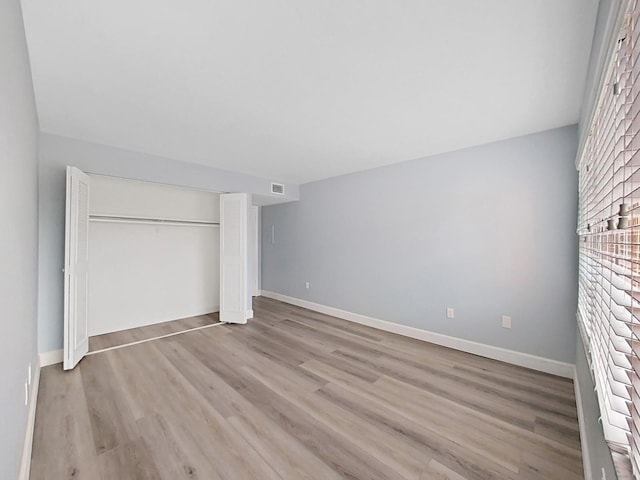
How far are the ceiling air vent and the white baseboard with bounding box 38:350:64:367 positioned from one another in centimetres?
338

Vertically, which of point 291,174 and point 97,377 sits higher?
point 291,174

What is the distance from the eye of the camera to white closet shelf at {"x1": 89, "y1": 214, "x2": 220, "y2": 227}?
3502 millimetres

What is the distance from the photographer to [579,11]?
1.25 metres

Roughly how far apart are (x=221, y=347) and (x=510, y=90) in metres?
3.75

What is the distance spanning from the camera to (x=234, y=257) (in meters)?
4.14

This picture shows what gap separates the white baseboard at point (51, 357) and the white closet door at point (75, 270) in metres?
0.19

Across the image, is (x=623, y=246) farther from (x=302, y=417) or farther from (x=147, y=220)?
(x=147, y=220)

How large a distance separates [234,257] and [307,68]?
3.11 meters

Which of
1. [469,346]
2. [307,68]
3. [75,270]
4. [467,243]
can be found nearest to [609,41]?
[307,68]

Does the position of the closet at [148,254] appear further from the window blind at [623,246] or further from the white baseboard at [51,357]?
the window blind at [623,246]

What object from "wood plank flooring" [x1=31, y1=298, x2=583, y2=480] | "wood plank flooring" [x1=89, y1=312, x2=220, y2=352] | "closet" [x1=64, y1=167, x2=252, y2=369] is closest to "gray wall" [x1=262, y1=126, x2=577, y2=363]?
"wood plank flooring" [x1=31, y1=298, x2=583, y2=480]

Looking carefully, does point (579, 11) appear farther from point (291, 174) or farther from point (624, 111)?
point (291, 174)

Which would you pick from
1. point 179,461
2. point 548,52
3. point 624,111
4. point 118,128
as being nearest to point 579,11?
point 548,52

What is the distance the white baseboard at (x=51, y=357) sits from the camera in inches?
104
